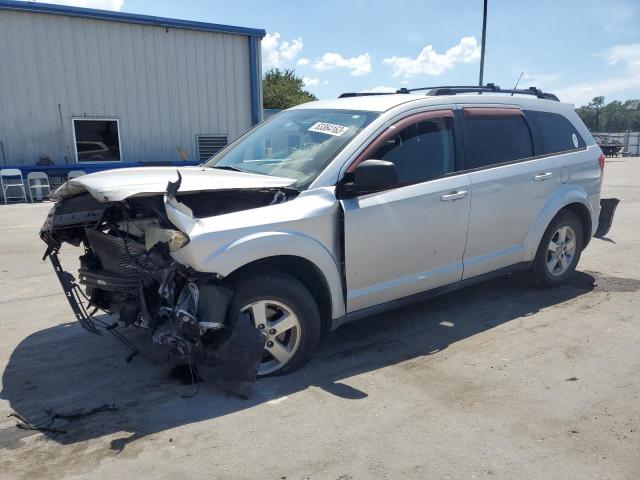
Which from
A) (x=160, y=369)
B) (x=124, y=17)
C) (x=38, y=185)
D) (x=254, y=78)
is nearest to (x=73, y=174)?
(x=38, y=185)

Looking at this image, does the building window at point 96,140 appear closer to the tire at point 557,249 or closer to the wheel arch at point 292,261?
the tire at point 557,249

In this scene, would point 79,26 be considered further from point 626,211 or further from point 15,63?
point 626,211

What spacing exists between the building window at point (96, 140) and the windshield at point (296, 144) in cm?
1253

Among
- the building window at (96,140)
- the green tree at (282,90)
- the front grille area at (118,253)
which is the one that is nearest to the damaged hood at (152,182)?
the front grille area at (118,253)

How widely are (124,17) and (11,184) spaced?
5621 millimetres

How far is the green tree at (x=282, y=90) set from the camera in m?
48.2

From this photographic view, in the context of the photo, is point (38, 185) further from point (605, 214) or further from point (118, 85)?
point (605, 214)


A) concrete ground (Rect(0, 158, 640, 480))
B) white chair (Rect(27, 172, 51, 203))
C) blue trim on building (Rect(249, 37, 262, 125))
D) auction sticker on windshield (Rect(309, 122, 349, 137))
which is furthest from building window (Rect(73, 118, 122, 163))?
auction sticker on windshield (Rect(309, 122, 349, 137))

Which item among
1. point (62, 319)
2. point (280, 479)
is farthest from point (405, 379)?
point (62, 319)

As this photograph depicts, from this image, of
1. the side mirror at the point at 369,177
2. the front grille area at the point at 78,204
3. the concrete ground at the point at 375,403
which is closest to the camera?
the concrete ground at the point at 375,403

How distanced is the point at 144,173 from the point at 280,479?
2.34m

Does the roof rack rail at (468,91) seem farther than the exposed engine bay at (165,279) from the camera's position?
Yes

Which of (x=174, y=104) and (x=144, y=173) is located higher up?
(x=174, y=104)

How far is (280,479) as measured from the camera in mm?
2734
